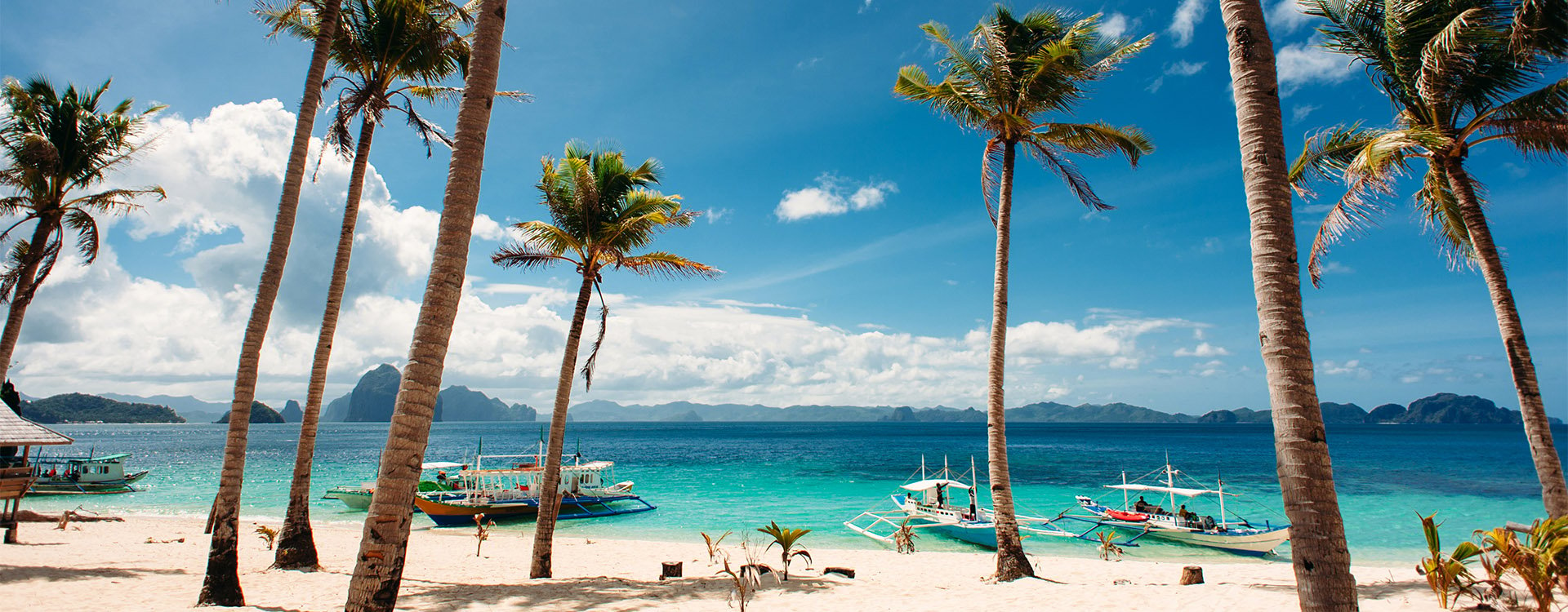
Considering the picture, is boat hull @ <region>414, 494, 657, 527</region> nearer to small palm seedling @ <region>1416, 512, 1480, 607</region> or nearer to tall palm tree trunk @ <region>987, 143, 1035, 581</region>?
tall palm tree trunk @ <region>987, 143, 1035, 581</region>

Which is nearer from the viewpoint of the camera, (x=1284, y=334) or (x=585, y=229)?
(x=1284, y=334)

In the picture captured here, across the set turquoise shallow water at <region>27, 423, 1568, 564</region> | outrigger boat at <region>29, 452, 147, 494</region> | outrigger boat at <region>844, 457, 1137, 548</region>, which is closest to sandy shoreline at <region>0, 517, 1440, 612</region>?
outrigger boat at <region>844, 457, 1137, 548</region>

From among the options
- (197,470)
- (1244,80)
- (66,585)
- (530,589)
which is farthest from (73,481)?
(1244,80)

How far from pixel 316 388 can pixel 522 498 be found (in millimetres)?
16236

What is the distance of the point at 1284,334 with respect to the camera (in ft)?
12.2

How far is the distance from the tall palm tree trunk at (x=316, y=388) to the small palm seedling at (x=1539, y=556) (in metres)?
15.4

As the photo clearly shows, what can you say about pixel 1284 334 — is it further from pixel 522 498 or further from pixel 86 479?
pixel 86 479

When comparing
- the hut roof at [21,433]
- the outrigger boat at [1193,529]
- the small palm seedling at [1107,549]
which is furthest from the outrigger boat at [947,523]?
the hut roof at [21,433]

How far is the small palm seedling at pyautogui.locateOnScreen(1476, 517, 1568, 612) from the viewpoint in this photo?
6250 millimetres

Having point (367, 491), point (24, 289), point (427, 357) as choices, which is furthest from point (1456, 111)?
point (367, 491)

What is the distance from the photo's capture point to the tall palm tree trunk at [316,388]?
35.8ft

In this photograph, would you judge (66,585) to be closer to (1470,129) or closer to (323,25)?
(323,25)

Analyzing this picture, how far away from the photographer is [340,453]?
6975 centimetres

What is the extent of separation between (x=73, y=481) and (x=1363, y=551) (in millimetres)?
52376
